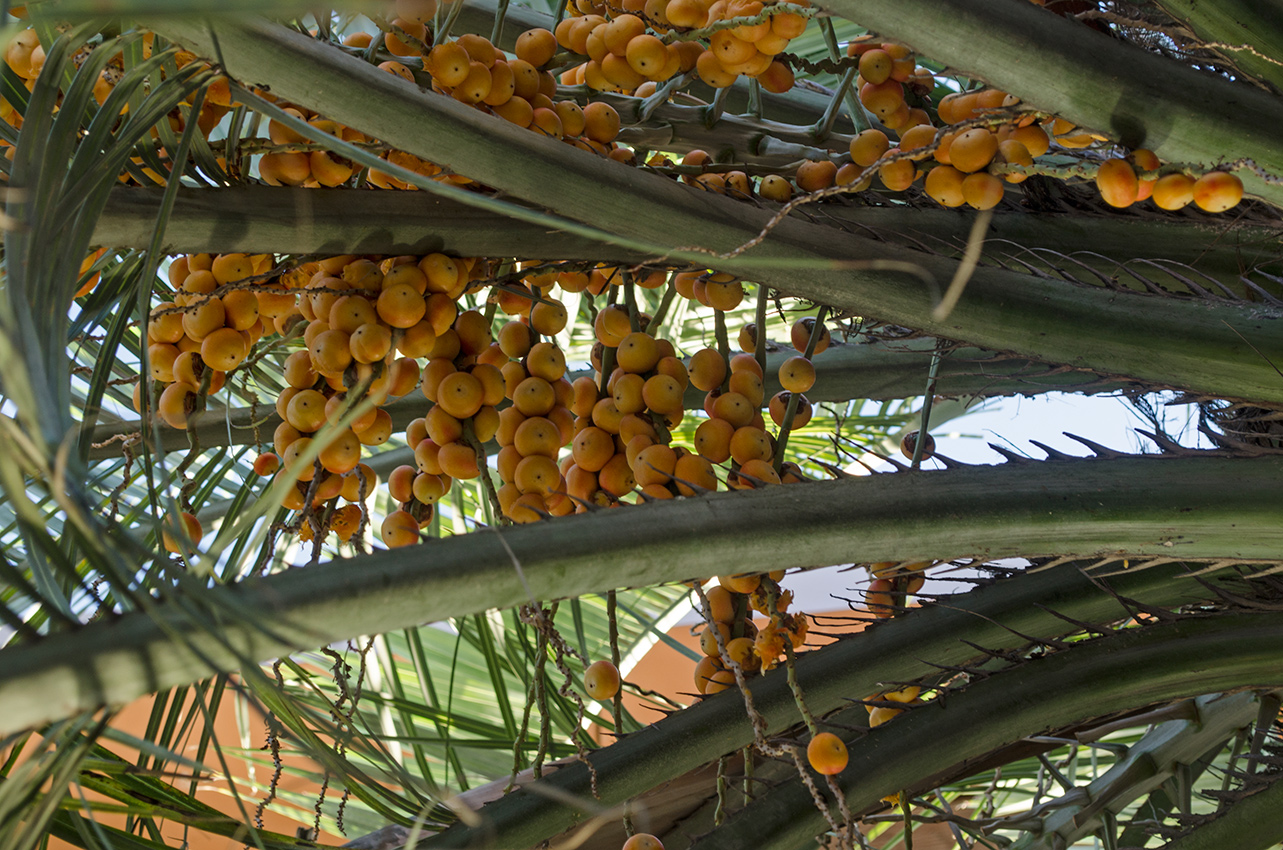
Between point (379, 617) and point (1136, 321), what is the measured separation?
0.55 metres

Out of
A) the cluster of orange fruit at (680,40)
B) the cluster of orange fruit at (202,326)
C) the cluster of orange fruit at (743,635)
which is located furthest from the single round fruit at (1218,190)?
the cluster of orange fruit at (202,326)

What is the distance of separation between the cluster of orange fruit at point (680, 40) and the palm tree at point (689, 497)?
0.02 metres

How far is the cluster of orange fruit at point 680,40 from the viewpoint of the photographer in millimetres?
684

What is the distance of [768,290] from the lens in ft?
2.59

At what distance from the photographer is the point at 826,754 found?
68 centimetres

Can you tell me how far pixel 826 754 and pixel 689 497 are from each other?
0.26 m

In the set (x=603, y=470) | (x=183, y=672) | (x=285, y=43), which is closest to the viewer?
(x=183, y=672)

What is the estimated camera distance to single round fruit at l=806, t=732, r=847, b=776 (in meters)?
0.68

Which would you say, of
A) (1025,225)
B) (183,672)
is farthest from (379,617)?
(1025,225)

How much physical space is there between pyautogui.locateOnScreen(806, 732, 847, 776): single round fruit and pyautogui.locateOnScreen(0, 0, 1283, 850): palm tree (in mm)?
19

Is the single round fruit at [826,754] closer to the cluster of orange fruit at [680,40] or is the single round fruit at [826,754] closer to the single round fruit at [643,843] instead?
the single round fruit at [643,843]

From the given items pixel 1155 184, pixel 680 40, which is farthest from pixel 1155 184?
pixel 680 40

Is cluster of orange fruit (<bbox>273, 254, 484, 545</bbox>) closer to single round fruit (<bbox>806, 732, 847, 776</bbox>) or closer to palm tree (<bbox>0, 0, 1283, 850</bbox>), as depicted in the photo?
palm tree (<bbox>0, 0, 1283, 850</bbox>)

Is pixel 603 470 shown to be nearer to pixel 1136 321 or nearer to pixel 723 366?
pixel 723 366
